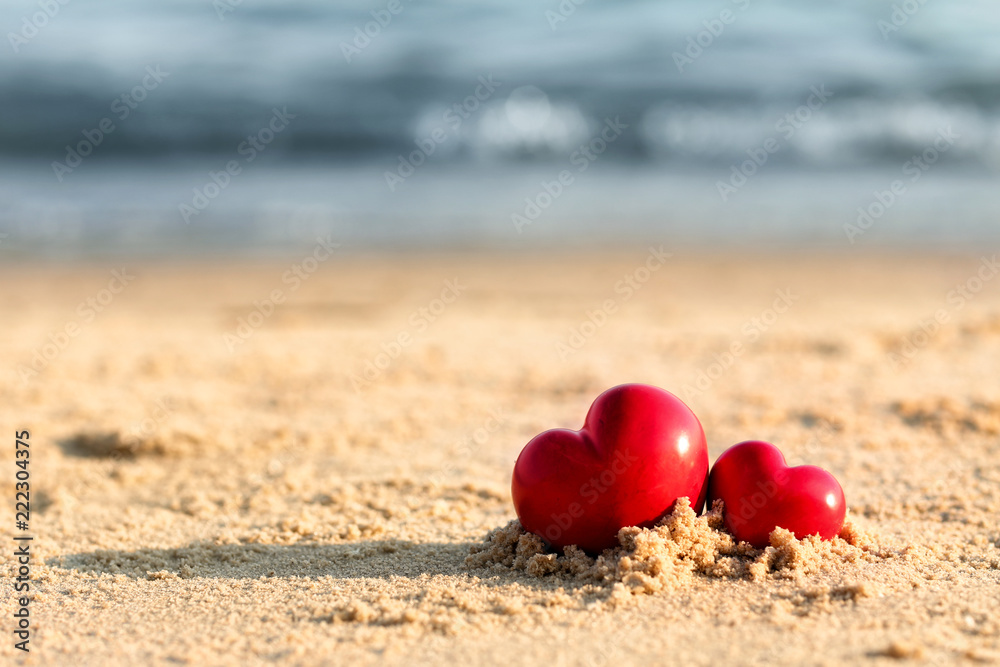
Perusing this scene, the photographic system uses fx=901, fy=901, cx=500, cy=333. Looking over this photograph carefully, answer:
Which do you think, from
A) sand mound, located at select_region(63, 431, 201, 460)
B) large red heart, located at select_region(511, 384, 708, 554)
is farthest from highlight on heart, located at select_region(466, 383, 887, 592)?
sand mound, located at select_region(63, 431, 201, 460)

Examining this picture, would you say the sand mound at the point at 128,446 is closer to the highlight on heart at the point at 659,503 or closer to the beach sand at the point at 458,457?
the beach sand at the point at 458,457

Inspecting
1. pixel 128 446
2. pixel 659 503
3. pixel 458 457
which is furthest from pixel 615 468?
pixel 128 446

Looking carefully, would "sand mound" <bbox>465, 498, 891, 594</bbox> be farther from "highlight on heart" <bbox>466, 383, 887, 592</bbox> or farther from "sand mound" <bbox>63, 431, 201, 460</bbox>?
"sand mound" <bbox>63, 431, 201, 460</bbox>

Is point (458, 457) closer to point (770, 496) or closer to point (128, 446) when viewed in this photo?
point (128, 446)

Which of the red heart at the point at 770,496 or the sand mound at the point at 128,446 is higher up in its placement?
the red heart at the point at 770,496

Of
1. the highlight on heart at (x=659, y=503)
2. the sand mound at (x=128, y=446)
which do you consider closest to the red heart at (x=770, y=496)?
the highlight on heart at (x=659, y=503)

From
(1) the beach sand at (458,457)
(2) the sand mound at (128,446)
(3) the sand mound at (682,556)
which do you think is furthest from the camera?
(2) the sand mound at (128,446)
